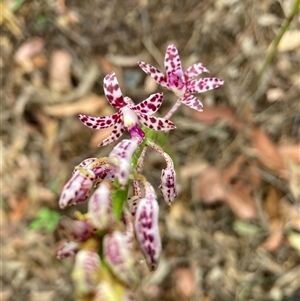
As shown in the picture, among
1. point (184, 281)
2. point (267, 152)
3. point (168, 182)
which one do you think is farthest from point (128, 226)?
point (267, 152)

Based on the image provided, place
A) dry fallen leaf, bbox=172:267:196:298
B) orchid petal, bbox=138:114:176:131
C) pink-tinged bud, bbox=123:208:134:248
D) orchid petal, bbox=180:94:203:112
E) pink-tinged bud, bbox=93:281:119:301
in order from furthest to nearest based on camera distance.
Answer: dry fallen leaf, bbox=172:267:196:298 → orchid petal, bbox=180:94:203:112 → orchid petal, bbox=138:114:176:131 → pink-tinged bud, bbox=123:208:134:248 → pink-tinged bud, bbox=93:281:119:301

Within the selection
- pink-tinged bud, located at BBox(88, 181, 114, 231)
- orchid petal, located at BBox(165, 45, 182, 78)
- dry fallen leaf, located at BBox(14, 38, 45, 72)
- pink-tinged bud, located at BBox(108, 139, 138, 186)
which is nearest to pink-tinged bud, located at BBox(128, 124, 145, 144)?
pink-tinged bud, located at BBox(108, 139, 138, 186)

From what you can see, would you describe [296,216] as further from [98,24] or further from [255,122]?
[98,24]

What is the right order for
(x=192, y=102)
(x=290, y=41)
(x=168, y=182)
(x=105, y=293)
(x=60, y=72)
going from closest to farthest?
(x=105, y=293) → (x=168, y=182) → (x=192, y=102) → (x=290, y=41) → (x=60, y=72)

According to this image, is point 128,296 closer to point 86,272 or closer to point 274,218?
point 86,272

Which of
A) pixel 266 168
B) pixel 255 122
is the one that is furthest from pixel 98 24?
pixel 266 168

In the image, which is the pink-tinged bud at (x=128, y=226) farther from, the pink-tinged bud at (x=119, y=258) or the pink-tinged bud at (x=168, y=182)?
the pink-tinged bud at (x=168, y=182)

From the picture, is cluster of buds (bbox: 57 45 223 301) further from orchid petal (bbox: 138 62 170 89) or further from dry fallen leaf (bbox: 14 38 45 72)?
dry fallen leaf (bbox: 14 38 45 72)
